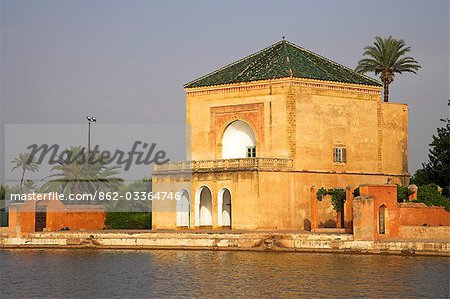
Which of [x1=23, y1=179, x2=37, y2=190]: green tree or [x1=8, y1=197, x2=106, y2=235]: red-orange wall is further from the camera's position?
[x1=23, y1=179, x2=37, y2=190]: green tree

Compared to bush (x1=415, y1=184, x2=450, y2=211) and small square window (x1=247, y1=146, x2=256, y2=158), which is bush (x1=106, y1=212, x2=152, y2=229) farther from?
bush (x1=415, y1=184, x2=450, y2=211)

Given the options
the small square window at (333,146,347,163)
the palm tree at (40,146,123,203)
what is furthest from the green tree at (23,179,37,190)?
the small square window at (333,146,347,163)

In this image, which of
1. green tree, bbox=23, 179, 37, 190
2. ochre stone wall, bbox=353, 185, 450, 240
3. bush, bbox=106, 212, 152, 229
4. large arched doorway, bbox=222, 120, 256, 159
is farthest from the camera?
green tree, bbox=23, 179, 37, 190

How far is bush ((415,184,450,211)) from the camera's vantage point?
4253cm

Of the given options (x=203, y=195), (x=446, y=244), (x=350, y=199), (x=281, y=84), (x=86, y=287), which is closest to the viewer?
(x=86, y=287)

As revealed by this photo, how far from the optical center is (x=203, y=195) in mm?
48906

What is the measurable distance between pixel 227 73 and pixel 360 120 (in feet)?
21.6

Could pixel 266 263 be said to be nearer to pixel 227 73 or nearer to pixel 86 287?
pixel 86 287

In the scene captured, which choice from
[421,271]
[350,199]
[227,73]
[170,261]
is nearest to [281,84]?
[227,73]

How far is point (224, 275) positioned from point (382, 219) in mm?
8685

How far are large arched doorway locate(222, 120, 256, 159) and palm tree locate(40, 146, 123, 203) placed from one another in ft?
36.4

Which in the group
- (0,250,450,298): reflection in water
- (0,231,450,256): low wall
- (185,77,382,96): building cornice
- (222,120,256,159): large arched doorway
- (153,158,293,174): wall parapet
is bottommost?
(0,250,450,298): reflection in water

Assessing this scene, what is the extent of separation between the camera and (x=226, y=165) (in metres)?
46.0

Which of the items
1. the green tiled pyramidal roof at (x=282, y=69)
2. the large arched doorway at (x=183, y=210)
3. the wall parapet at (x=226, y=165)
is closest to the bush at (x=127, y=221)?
the large arched doorway at (x=183, y=210)
